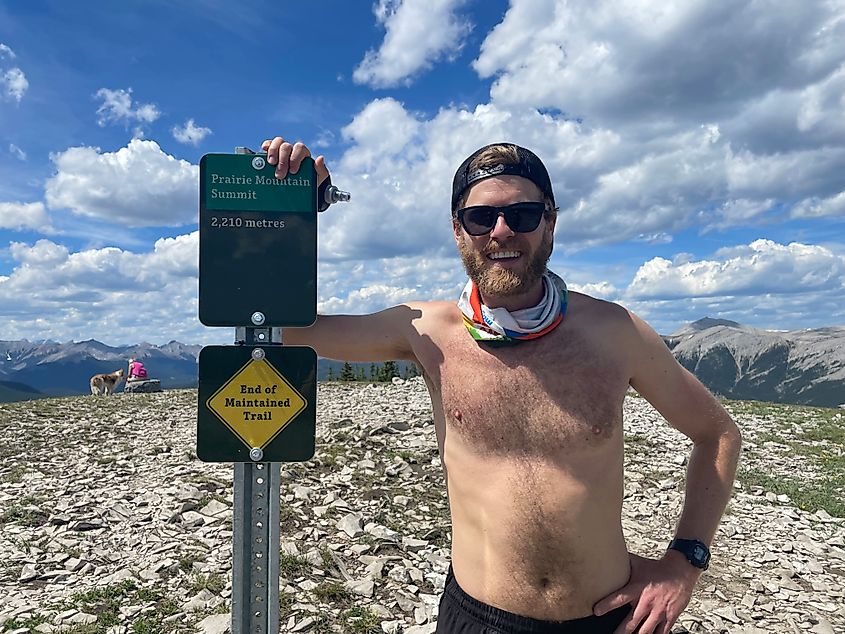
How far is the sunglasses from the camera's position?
327 cm

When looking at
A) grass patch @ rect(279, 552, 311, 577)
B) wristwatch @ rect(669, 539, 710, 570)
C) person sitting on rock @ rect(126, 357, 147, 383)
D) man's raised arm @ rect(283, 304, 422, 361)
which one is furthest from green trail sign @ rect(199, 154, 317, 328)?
person sitting on rock @ rect(126, 357, 147, 383)

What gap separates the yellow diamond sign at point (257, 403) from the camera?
104 inches

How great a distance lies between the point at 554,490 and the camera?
318 centimetres

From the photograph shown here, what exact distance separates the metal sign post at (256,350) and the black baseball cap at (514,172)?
1.05 metres

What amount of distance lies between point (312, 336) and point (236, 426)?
3.09 ft

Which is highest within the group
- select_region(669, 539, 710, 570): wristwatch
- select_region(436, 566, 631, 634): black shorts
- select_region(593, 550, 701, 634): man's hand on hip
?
select_region(669, 539, 710, 570): wristwatch

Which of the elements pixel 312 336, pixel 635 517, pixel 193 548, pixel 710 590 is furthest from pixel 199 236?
pixel 635 517

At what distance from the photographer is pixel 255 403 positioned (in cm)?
266

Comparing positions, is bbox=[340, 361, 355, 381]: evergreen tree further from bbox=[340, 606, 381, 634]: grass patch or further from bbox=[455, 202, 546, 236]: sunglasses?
bbox=[455, 202, 546, 236]: sunglasses

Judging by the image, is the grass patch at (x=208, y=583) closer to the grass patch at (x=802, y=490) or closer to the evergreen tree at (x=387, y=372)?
the grass patch at (x=802, y=490)

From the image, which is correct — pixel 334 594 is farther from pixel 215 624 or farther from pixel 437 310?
pixel 437 310

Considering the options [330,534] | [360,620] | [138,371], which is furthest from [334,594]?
[138,371]

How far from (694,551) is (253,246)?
2.66m

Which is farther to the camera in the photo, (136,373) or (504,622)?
(136,373)
